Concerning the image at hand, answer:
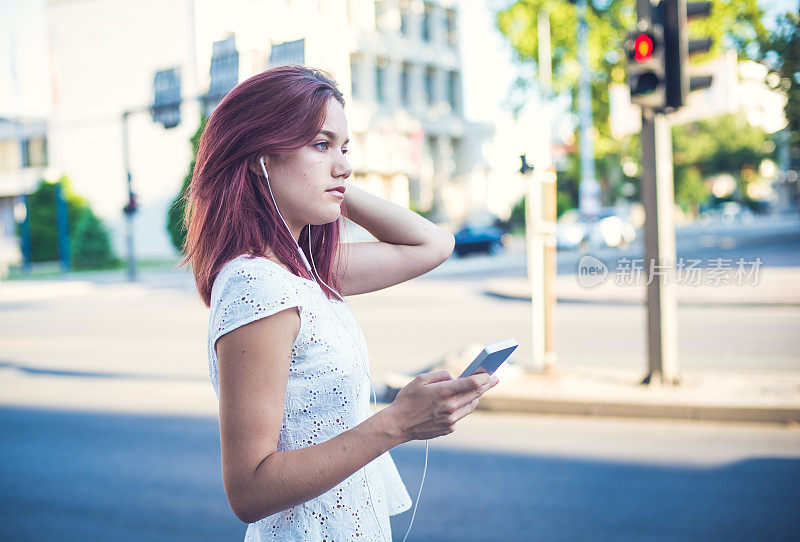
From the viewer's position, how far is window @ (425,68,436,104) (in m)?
40.7

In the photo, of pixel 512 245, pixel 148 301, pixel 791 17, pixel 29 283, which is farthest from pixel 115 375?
pixel 512 245

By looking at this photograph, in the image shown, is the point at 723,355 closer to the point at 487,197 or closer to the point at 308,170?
the point at 308,170

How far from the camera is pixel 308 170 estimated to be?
159cm

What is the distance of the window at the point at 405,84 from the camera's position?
3903 centimetres

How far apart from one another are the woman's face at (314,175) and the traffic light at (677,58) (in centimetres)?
556

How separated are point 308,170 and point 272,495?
640mm

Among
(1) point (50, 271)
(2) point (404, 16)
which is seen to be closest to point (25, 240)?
(1) point (50, 271)

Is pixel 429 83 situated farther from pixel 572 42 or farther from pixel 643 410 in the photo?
pixel 643 410

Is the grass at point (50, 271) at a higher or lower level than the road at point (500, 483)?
higher

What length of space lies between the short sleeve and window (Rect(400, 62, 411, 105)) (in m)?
38.5

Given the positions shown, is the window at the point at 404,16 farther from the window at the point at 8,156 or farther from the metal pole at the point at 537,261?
the metal pole at the point at 537,261

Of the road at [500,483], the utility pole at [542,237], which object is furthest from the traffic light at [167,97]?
the utility pole at [542,237]

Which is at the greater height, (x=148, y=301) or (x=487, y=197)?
(x=487, y=197)

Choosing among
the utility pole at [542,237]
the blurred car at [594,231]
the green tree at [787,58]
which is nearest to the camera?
the utility pole at [542,237]
